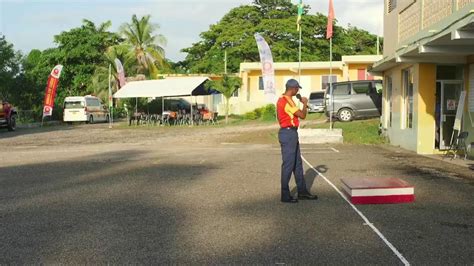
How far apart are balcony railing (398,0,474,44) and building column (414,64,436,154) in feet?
4.02

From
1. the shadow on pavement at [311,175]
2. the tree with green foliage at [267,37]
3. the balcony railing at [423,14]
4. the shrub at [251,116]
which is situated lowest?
the shadow on pavement at [311,175]

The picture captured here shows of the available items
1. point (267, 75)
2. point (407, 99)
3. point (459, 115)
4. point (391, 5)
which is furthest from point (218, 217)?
point (267, 75)

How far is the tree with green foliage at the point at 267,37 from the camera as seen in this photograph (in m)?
48.1

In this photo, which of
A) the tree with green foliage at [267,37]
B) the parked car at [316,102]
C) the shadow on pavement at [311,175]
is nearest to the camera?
the shadow on pavement at [311,175]

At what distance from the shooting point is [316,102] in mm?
33969

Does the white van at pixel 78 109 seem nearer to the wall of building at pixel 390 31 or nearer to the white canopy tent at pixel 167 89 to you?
the white canopy tent at pixel 167 89

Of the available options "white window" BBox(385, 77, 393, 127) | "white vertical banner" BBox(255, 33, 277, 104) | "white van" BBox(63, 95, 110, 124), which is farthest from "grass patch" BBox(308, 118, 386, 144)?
"white van" BBox(63, 95, 110, 124)

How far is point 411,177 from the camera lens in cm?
1078

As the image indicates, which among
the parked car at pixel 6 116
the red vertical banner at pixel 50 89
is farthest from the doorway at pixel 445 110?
the red vertical banner at pixel 50 89

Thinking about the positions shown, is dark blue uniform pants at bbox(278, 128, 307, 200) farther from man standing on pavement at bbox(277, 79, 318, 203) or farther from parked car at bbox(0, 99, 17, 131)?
parked car at bbox(0, 99, 17, 131)

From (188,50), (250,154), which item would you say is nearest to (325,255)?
(250,154)

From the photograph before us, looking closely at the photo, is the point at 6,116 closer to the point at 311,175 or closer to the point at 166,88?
the point at 166,88

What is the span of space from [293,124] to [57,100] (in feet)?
141

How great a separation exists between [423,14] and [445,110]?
313 centimetres
